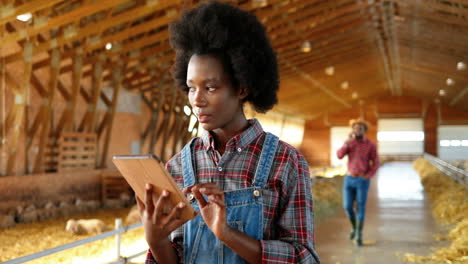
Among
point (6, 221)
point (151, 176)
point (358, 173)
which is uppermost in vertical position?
point (151, 176)

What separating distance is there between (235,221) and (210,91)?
34cm

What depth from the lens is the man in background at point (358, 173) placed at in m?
6.46

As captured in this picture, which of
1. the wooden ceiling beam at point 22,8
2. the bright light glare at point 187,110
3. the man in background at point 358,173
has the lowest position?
the man in background at point 358,173

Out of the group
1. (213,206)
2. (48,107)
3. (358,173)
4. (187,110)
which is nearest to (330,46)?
(187,110)

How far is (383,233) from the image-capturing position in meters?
7.24

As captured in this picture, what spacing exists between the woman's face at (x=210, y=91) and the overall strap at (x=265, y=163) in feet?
0.41

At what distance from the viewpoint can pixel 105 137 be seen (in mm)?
11992

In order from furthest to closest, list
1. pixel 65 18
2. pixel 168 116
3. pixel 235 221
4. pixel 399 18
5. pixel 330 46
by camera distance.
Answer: pixel 330 46
pixel 399 18
pixel 168 116
pixel 65 18
pixel 235 221

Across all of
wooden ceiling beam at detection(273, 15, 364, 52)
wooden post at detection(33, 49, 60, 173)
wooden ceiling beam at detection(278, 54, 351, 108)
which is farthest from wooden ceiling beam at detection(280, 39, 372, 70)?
wooden post at detection(33, 49, 60, 173)

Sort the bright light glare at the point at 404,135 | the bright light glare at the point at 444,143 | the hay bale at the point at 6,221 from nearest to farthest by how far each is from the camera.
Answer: the hay bale at the point at 6,221, the bright light glare at the point at 444,143, the bright light glare at the point at 404,135

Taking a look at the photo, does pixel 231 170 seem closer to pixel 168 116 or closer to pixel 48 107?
pixel 48 107

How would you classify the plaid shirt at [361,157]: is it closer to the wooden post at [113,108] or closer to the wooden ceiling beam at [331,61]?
the wooden post at [113,108]

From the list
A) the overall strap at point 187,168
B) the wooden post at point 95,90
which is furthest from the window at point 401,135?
the overall strap at point 187,168

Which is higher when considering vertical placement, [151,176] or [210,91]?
[210,91]
